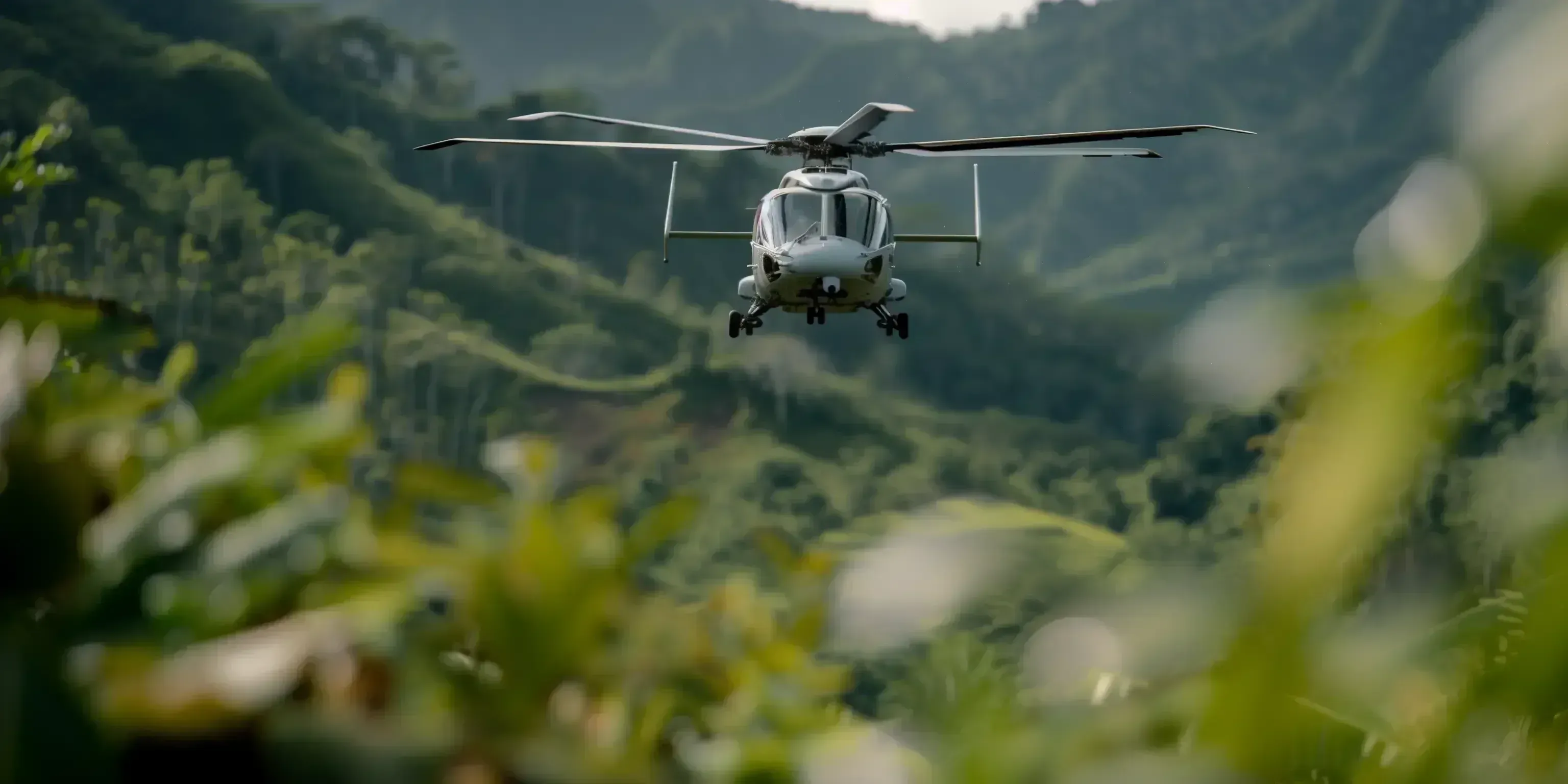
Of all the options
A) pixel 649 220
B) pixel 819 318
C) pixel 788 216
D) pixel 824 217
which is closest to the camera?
pixel 819 318

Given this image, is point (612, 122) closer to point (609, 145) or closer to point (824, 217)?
point (609, 145)

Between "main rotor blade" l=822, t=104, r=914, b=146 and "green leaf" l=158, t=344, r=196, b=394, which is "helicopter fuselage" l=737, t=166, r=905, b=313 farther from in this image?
"green leaf" l=158, t=344, r=196, b=394

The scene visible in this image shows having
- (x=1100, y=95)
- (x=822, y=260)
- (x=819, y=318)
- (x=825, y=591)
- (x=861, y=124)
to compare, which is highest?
(x=1100, y=95)

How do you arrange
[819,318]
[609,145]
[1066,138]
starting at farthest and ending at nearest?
1. [819,318]
2. [609,145]
3. [1066,138]

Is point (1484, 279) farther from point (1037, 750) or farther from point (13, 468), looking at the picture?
point (13, 468)

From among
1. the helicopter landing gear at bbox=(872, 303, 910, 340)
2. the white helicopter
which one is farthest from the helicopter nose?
the helicopter landing gear at bbox=(872, 303, 910, 340)

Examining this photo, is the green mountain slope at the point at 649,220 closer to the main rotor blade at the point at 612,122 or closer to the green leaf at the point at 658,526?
the main rotor blade at the point at 612,122

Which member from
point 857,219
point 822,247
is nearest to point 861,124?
point 822,247

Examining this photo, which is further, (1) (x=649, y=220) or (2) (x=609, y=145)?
(1) (x=649, y=220)

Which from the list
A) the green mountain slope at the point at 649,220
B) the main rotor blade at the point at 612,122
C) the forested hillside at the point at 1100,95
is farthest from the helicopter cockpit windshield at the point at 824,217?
the forested hillside at the point at 1100,95
